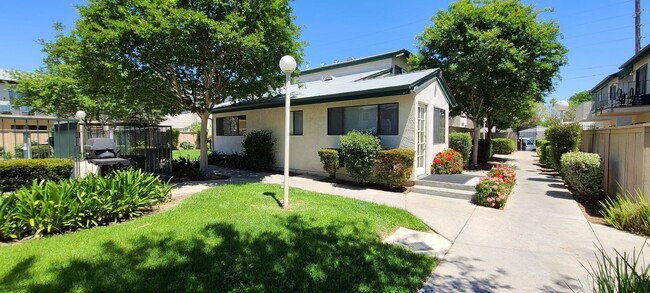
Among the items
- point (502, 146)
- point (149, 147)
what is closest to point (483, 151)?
point (502, 146)

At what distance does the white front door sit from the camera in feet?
32.2

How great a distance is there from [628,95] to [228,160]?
23.9 metres

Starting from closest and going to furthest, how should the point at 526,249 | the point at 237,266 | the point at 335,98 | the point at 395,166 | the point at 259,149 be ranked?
1. the point at 237,266
2. the point at 526,249
3. the point at 395,166
4. the point at 335,98
5. the point at 259,149

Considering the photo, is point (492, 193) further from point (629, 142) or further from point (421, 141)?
point (421, 141)

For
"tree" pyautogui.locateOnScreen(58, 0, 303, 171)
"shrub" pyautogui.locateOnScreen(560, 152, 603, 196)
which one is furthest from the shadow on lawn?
"shrub" pyautogui.locateOnScreen(560, 152, 603, 196)

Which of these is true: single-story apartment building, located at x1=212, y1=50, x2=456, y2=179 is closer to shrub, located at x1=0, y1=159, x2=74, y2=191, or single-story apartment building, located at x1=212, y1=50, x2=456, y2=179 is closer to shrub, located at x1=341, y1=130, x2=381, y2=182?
shrub, located at x1=341, y1=130, x2=381, y2=182

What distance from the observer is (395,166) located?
8.39 meters

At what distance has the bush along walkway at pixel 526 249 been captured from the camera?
3.44 meters

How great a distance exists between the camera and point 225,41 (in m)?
7.94

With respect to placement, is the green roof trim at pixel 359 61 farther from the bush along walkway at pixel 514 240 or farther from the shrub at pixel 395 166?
the bush along walkway at pixel 514 240

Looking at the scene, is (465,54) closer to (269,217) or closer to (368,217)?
(368,217)

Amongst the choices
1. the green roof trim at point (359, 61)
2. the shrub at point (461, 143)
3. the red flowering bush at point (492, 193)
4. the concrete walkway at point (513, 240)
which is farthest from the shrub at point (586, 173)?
the green roof trim at point (359, 61)

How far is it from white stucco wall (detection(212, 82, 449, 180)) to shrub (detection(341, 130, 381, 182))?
2.66 feet

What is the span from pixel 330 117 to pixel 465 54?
26.0 feet
